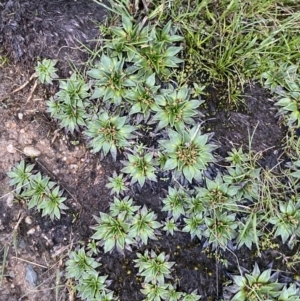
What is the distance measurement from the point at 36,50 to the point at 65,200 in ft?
2.65

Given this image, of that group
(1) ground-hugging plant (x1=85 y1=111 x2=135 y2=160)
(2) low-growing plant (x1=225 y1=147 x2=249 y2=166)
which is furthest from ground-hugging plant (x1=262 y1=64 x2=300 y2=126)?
(1) ground-hugging plant (x1=85 y1=111 x2=135 y2=160)

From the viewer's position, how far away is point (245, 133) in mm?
2186

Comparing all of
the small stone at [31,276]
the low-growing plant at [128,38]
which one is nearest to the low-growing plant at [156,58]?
the low-growing plant at [128,38]

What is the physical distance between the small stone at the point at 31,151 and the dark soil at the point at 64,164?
0.07 ft

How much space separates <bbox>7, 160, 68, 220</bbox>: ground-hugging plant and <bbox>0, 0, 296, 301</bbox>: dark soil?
0.17ft

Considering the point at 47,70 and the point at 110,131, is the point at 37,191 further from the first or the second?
the point at 47,70

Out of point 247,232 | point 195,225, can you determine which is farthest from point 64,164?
point 247,232

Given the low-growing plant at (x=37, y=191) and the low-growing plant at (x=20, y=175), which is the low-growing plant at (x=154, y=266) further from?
the low-growing plant at (x=20, y=175)

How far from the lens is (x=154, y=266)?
2.11m

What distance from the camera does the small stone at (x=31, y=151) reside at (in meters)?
2.21

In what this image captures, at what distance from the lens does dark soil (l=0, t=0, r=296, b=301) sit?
214 centimetres

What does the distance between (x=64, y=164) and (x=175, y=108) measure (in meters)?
0.67

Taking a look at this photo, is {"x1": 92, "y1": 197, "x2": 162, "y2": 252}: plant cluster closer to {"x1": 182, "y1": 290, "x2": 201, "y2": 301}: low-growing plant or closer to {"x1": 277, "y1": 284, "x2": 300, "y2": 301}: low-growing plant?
{"x1": 182, "y1": 290, "x2": 201, "y2": 301}: low-growing plant

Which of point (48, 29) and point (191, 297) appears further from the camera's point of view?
point (48, 29)
